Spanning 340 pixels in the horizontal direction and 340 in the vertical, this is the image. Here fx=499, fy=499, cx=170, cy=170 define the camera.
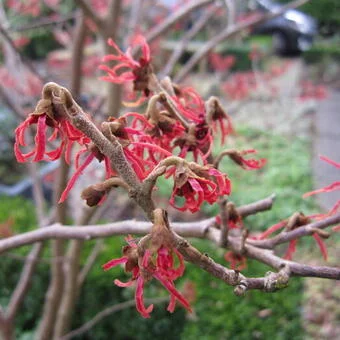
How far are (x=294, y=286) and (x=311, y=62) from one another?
1009 cm

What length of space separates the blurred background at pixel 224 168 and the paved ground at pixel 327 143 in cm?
2

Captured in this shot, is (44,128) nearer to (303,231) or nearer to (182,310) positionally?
(303,231)

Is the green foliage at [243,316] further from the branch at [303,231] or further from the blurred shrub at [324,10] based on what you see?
the blurred shrub at [324,10]

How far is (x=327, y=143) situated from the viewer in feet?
21.3

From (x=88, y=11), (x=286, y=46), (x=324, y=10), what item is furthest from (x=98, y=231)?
(x=286, y=46)

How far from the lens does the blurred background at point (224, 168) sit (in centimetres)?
252

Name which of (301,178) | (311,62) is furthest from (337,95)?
(301,178)

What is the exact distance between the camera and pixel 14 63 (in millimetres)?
2727

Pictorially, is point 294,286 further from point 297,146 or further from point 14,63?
point 297,146

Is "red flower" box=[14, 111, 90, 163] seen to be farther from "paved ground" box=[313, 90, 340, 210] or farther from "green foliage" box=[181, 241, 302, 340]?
"paved ground" box=[313, 90, 340, 210]

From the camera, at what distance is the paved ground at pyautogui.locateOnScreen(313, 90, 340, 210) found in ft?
16.2

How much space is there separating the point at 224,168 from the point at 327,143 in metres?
1.75

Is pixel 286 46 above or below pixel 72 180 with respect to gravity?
below

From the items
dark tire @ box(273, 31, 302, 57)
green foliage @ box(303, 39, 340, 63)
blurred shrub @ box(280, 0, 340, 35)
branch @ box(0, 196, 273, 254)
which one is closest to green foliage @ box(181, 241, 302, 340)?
branch @ box(0, 196, 273, 254)
